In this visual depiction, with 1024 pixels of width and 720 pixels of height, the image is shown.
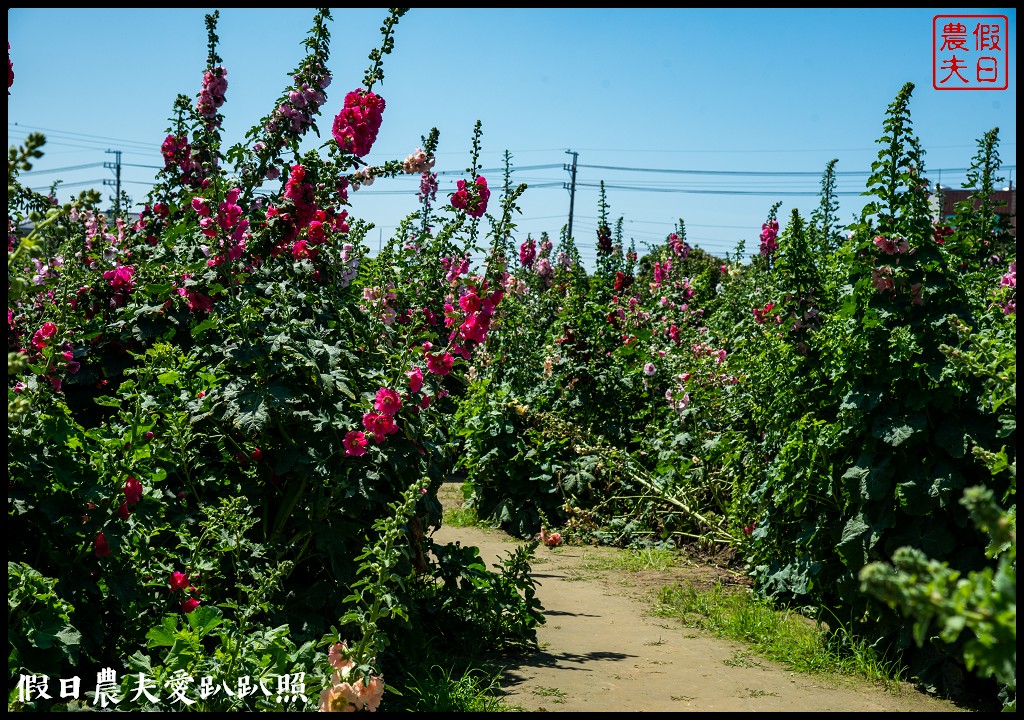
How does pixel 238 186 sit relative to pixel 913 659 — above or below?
above

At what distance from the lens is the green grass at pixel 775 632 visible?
13.8 feet

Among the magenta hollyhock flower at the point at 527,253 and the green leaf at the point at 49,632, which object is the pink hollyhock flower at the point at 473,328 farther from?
the magenta hollyhock flower at the point at 527,253

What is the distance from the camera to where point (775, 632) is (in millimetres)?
4672

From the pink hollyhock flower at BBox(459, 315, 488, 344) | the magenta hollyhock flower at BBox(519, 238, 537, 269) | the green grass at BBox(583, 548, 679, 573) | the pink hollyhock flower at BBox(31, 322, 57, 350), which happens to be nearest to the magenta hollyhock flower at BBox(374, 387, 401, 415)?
the pink hollyhock flower at BBox(459, 315, 488, 344)

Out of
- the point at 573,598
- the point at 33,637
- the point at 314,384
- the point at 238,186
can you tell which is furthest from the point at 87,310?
the point at 573,598

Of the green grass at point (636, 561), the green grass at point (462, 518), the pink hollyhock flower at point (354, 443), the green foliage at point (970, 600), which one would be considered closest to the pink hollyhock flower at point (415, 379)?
the pink hollyhock flower at point (354, 443)

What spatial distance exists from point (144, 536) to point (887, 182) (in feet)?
11.3

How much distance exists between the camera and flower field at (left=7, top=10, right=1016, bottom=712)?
9.63 feet

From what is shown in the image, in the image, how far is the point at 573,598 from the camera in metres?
5.55

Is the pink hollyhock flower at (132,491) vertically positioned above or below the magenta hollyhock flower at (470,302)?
below

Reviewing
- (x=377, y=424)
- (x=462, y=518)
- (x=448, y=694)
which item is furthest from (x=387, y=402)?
(x=462, y=518)

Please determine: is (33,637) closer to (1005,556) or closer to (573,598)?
(1005,556)

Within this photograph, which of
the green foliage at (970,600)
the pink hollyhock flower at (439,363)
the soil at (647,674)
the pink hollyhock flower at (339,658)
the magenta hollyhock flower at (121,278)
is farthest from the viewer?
the magenta hollyhock flower at (121,278)

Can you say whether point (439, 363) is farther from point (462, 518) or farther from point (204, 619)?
point (462, 518)
